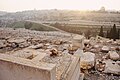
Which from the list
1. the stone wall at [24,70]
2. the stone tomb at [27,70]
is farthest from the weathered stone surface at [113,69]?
the stone wall at [24,70]

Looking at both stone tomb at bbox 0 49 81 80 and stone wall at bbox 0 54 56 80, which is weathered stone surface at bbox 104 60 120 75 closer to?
stone tomb at bbox 0 49 81 80

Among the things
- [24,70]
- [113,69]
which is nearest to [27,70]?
[24,70]

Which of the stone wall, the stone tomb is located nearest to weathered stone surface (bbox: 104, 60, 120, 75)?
the stone tomb

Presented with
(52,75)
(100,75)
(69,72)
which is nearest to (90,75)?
(100,75)

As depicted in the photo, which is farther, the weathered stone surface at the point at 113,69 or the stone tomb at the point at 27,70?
the weathered stone surface at the point at 113,69

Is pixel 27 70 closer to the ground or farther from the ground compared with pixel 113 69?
farther from the ground

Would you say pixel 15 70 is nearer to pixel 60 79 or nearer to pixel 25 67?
pixel 25 67

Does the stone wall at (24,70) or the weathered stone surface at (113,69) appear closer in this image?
the stone wall at (24,70)

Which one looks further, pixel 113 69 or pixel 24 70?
pixel 113 69

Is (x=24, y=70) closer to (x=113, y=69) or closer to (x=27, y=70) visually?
(x=27, y=70)

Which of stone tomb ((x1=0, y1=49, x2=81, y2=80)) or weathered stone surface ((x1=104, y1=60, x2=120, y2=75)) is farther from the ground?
stone tomb ((x1=0, y1=49, x2=81, y2=80))

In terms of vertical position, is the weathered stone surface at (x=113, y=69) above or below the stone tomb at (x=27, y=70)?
below

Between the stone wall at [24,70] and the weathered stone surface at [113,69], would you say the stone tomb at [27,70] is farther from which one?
the weathered stone surface at [113,69]

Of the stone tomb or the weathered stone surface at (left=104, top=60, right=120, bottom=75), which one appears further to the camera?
the weathered stone surface at (left=104, top=60, right=120, bottom=75)
